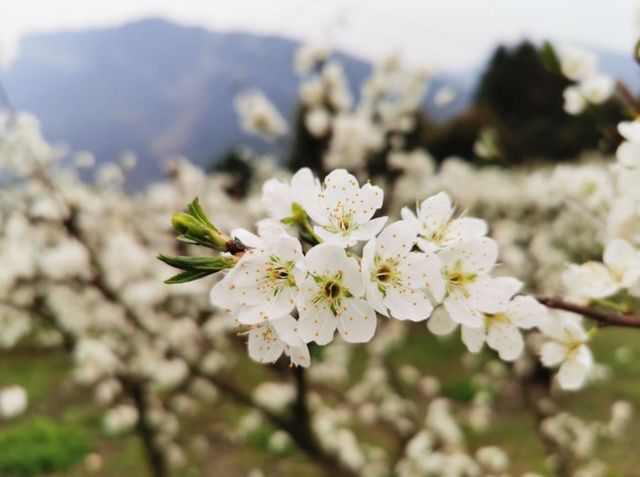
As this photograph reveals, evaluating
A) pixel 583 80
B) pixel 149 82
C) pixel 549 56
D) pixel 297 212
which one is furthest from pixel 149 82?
pixel 297 212

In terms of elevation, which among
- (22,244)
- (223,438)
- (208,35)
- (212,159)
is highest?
(22,244)

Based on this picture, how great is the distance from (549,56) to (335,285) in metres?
1.20

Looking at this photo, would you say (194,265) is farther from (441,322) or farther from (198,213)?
(441,322)

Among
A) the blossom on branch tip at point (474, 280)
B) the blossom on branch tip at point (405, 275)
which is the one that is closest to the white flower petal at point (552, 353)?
the blossom on branch tip at point (474, 280)

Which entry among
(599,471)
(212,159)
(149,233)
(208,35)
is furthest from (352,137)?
(208,35)

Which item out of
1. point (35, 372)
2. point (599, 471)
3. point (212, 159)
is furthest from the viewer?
point (212, 159)

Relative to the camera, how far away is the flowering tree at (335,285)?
90 cm

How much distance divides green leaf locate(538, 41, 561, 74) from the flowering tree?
20 cm

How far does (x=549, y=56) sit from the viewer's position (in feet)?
5.44

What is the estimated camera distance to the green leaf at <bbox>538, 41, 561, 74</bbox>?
5.32 feet

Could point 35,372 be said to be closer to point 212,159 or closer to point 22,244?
point 22,244

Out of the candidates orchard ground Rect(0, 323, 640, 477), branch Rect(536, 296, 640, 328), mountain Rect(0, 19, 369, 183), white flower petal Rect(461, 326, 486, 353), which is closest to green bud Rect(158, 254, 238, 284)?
white flower petal Rect(461, 326, 486, 353)

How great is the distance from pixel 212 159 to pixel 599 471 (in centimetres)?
1621

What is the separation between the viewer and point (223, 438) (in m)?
6.16
